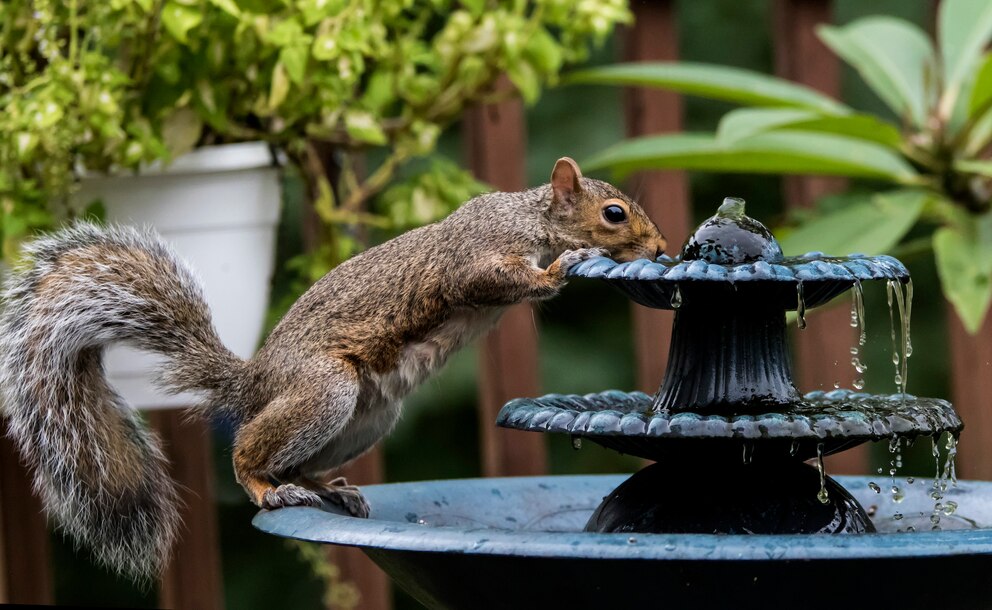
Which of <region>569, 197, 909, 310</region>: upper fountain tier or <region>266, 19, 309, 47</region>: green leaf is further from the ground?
<region>266, 19, 309, 47</region>: green leaf

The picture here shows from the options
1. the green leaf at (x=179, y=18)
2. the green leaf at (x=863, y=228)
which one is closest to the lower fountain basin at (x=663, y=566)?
the green leaf at (x=179, y=18)

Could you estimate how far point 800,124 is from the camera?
1681 millimetres

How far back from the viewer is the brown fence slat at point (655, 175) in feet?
6.87

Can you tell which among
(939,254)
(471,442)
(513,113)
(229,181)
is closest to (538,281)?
(229,181)

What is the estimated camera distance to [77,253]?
134 centimetres

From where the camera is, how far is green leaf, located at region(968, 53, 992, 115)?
1759 millimetres

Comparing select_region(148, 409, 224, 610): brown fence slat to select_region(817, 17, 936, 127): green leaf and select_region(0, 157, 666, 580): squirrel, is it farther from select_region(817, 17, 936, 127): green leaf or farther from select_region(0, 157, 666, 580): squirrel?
select_region(817, 17, 936, 127): green leaf

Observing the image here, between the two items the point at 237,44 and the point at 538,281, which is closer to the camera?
the point at 538,281

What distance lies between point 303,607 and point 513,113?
3.34 feet

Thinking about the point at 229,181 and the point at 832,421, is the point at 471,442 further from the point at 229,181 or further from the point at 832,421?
the point at 832,421

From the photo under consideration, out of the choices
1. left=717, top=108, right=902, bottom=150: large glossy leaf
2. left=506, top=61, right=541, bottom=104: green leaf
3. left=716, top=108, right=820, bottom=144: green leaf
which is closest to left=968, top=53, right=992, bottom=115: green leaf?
left=717, top=108, right=902, bottom=150: large glossy leaf

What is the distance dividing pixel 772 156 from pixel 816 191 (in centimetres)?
35

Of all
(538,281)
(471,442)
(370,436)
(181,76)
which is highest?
(181,76)

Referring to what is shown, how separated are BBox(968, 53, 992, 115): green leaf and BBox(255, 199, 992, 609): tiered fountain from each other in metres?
0.72
